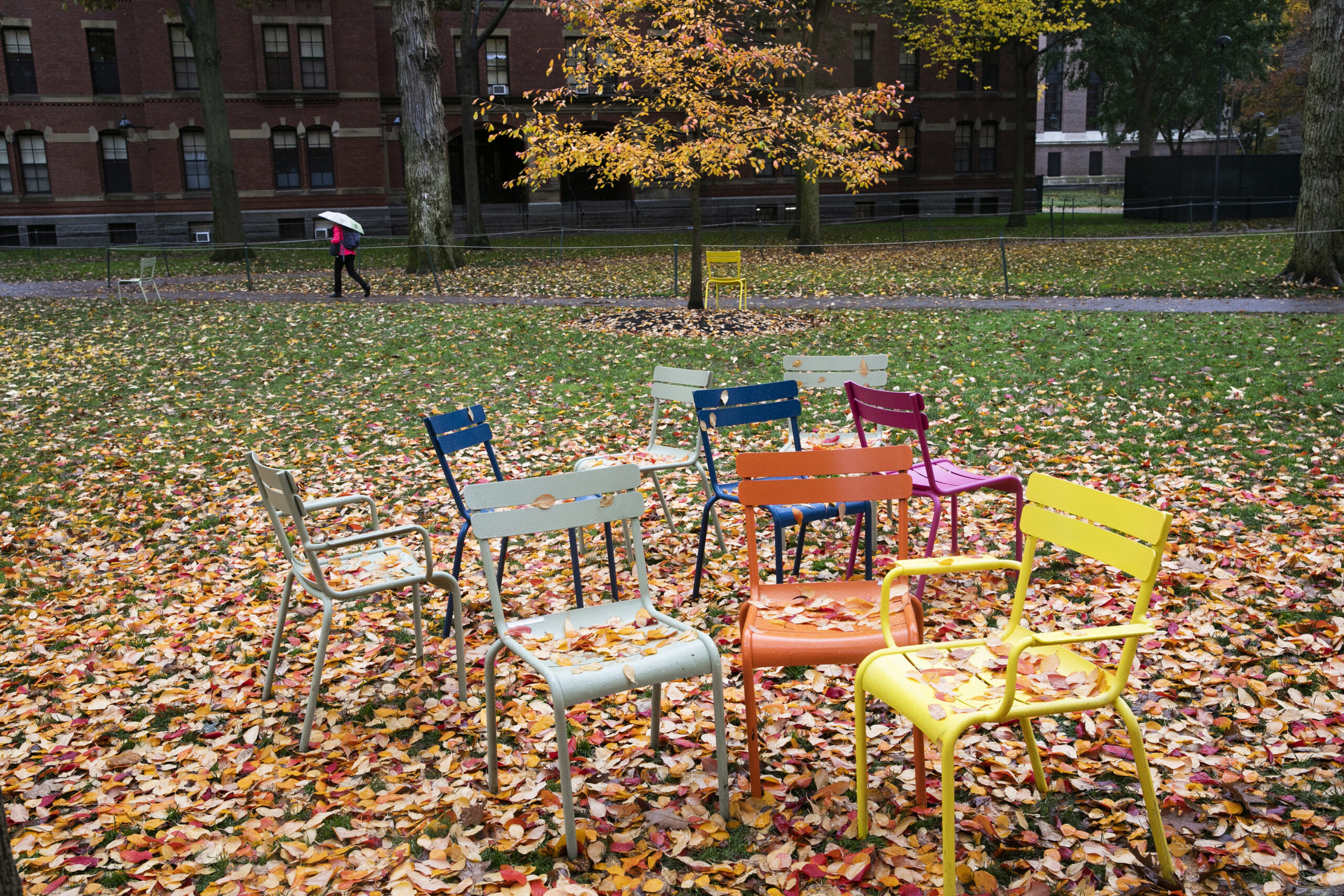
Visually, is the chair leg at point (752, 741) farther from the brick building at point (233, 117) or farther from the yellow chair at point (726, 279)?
the brick building at point (233, 117)

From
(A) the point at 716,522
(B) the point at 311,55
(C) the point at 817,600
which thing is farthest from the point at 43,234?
(C) the point at 817,600

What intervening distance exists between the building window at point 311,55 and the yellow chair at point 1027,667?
37810 millimetres

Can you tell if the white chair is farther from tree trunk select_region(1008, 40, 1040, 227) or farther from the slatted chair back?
tree trunk select_region(1008, 40, 1040, 227)

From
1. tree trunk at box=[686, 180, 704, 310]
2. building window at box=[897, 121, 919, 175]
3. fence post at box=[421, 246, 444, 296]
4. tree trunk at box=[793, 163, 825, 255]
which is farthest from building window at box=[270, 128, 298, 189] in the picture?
tree trunk at box=[686, 180, 704, 310]

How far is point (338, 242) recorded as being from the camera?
19.3 metres

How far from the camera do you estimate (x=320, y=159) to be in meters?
37.2

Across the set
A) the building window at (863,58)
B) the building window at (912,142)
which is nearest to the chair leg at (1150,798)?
the building window at (863,58)

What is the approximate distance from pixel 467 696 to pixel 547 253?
2463 centimetres

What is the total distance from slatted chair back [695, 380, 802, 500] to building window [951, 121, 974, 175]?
40.1 meters

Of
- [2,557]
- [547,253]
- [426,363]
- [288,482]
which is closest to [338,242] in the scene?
[426,363]

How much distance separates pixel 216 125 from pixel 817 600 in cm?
2839

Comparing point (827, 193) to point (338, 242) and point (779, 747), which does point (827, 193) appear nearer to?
point (338, 242)

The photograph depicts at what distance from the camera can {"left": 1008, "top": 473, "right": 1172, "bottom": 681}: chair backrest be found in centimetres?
318

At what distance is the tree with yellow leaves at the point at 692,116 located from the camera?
1410 centimetres
